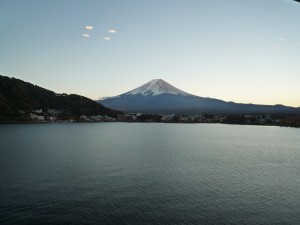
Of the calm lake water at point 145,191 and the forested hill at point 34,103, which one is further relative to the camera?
the forested hill at point 34,103

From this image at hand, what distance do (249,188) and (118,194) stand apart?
3.50 metres

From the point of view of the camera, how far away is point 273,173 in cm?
1042

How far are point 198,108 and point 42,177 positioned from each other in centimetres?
7702

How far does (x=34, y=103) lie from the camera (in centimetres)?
4309

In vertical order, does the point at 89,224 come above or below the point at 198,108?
below

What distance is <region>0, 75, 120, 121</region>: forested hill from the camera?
35.9 metres

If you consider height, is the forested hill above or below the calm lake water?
above

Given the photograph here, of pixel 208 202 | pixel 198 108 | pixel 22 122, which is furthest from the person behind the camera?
pixel 198 108

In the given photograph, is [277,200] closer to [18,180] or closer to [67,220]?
[67,220]

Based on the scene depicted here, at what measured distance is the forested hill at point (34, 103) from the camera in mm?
35878

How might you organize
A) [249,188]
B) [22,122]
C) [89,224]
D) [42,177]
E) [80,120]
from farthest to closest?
[80,120] → [22,122] → [42,177] → [249,188] → [89,224]

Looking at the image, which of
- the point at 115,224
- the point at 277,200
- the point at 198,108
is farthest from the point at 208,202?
the point at 198,108

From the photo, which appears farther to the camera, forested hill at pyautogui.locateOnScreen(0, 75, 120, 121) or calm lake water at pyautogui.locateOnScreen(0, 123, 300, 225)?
forested hill at pyautogui.locateOnScreen(0, 75, 120, 121)

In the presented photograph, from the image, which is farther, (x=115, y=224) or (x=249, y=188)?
(x=249, y=188)
